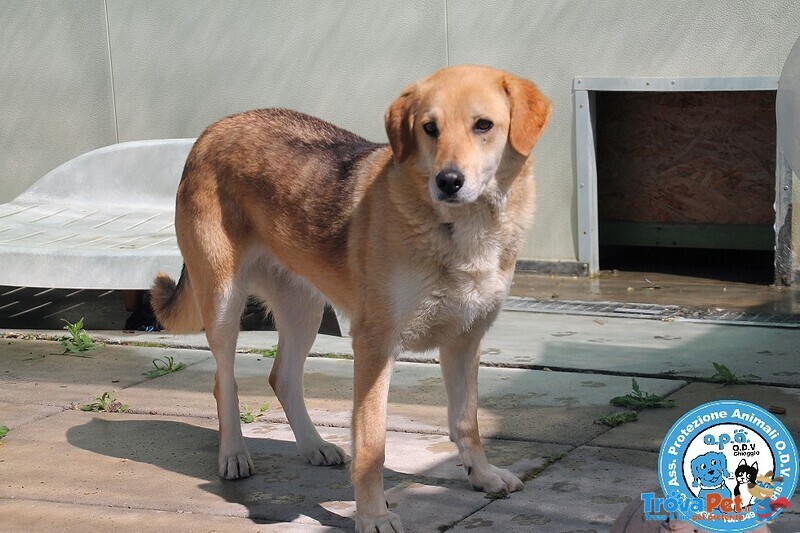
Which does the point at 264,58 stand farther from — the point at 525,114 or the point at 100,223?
the point at 525,114

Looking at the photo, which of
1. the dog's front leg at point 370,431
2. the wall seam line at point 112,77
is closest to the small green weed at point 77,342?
the wall seam line at point 112,77

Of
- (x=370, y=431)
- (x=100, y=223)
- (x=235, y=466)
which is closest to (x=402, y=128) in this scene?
(x=370, y=431)

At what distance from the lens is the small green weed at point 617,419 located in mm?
4938

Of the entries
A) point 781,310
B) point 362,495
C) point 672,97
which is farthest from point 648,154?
point 362,495

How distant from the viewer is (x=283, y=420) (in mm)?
5309

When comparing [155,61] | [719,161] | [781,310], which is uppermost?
[155,61]

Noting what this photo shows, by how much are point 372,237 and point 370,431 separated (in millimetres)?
683

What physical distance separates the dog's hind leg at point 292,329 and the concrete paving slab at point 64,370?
4.39 feet

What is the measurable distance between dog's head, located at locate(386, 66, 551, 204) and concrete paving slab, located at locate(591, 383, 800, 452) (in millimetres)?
1447

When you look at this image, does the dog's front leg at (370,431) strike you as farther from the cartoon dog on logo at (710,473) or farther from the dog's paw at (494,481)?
the cartoon dog on logo at (710,473)

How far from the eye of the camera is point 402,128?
389 cm

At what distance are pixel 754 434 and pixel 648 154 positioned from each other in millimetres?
6015

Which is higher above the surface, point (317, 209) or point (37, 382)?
point (317, 209)

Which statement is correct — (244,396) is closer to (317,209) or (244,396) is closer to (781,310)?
A: (317,209)
